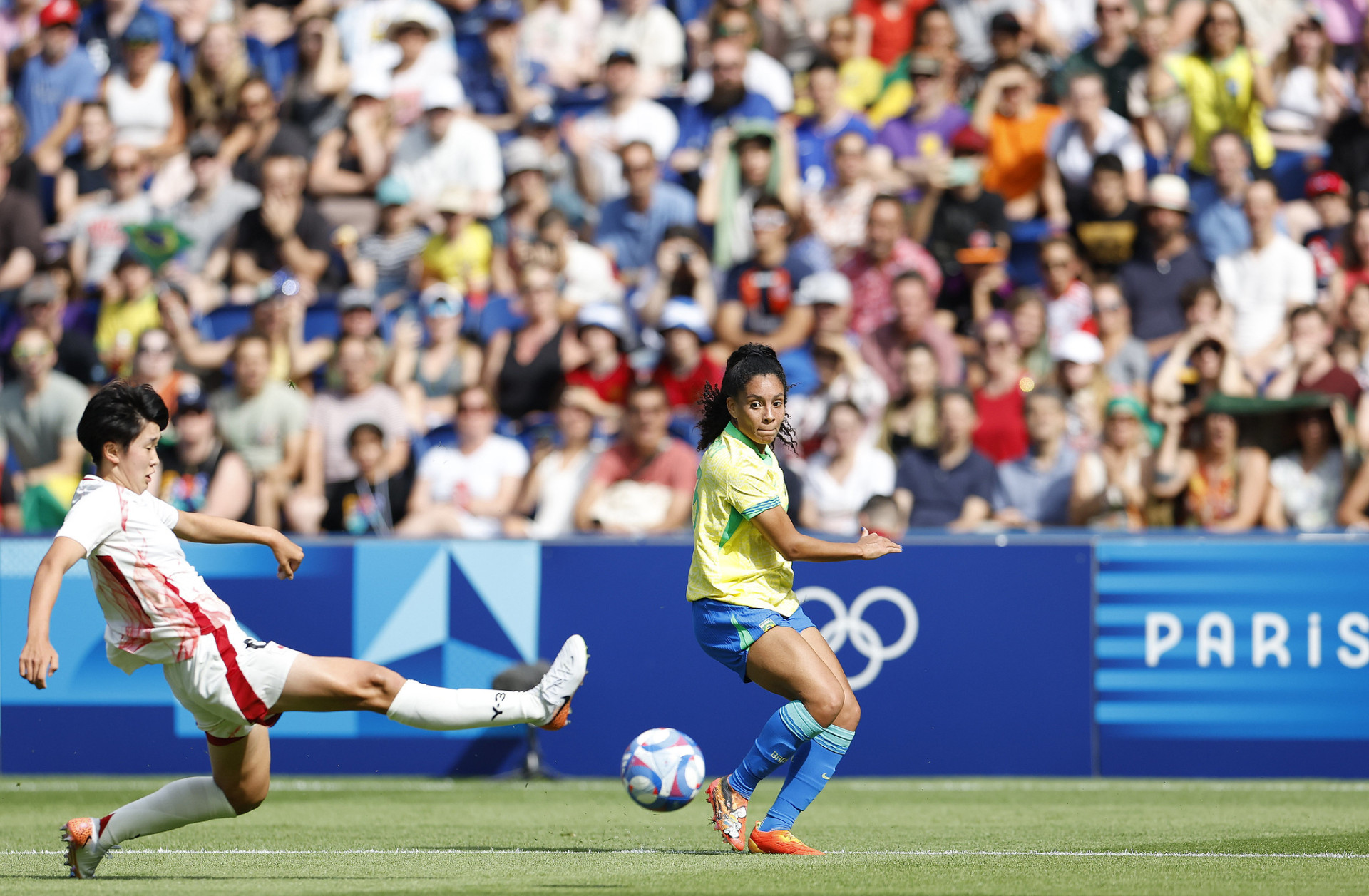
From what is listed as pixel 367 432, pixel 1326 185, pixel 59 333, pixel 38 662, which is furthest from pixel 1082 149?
pixel 38 662

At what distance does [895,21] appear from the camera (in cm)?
1526

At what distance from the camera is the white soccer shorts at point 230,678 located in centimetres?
600

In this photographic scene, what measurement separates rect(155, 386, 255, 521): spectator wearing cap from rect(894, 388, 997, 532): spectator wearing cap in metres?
4.35

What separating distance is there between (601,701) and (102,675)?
2.97m

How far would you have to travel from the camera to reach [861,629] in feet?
33.3

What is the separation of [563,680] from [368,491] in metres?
5.86

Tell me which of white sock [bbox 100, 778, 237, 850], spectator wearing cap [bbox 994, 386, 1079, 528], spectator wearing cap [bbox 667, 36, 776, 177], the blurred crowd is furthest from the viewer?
spectator wearing cap [bbox 667, 36, 776, 177]

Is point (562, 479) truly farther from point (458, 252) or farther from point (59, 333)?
point (59, 333)

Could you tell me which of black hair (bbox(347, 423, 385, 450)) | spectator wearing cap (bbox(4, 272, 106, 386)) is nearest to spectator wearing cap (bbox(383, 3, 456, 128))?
spectator wearing cap (bbox(4, 272, 106, 386))

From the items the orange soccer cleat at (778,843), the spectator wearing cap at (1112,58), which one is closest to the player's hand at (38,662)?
the orange soccer cleat at (778,843)

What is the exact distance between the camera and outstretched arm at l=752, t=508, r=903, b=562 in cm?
636

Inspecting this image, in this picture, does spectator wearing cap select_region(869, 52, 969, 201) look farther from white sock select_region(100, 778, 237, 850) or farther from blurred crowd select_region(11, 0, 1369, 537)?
white sock select_region(100, 778, 237, 850)

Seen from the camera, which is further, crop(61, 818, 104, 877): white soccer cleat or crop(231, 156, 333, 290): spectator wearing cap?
crop(231, 156, 333, 290): spectator wearing cap

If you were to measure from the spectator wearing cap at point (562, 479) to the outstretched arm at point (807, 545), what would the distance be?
15.4ft
